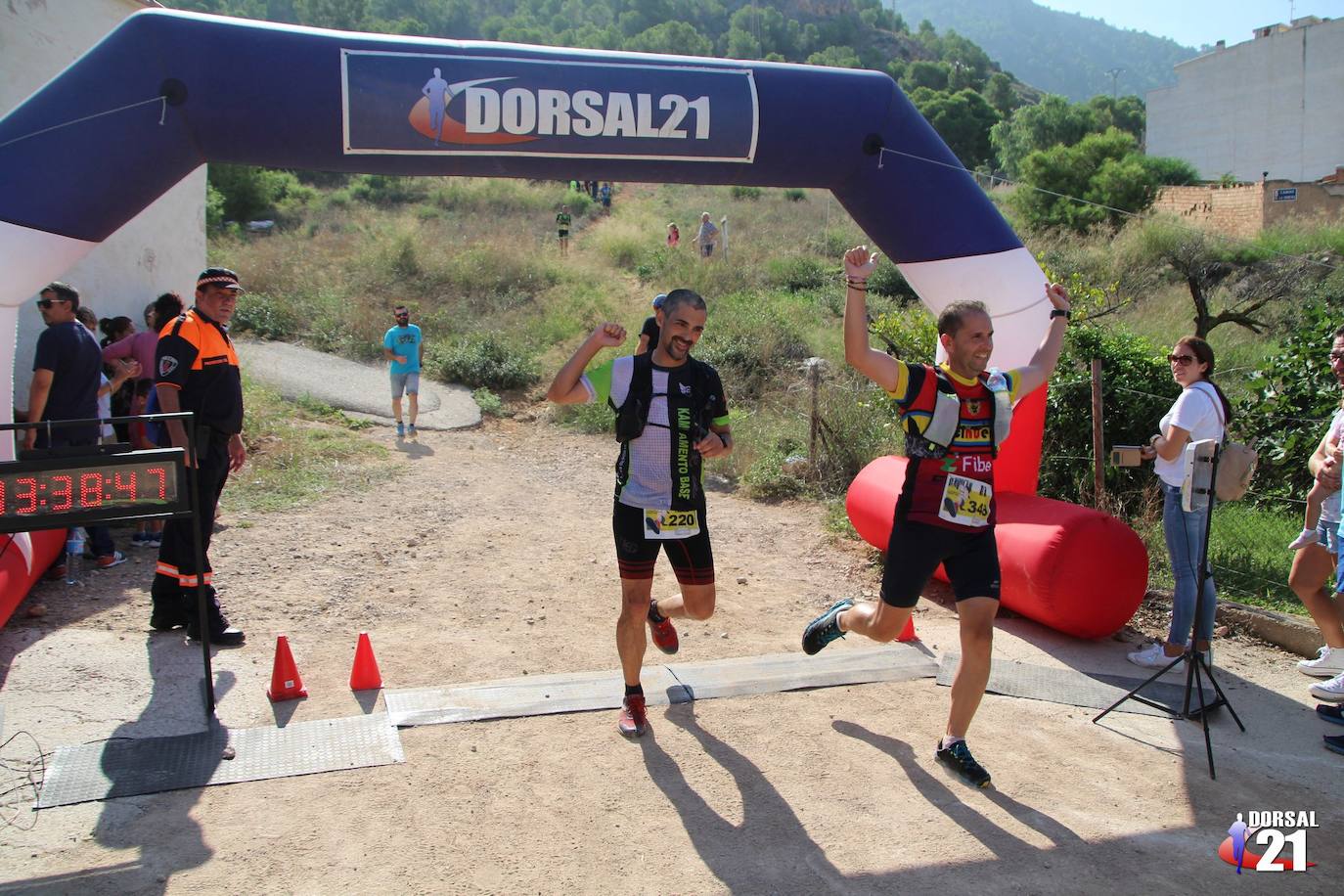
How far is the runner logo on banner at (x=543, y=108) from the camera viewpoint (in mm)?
5676

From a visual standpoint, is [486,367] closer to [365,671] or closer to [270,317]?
[270,317]

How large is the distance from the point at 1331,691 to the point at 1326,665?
0.49 m

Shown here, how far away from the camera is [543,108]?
19.1 ft

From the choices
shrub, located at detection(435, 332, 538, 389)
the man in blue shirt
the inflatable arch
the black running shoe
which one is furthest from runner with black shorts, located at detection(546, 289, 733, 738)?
shrub, located at detection(435, 332, 538, 389)

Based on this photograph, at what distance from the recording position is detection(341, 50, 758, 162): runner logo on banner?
223 inches

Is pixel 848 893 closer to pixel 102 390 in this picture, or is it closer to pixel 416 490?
pixel 102 390

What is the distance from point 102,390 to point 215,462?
8.51ft

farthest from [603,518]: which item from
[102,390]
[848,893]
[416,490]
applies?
[848,893]

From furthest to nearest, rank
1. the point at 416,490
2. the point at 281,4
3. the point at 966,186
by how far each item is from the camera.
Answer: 1. the point at 281,4
2. the point at 416,490
3. the point at 966,186

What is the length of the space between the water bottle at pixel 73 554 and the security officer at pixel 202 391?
1.35 m

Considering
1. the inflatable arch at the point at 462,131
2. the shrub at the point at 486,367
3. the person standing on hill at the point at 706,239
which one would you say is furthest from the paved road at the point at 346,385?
the person standing on hill at the point at 706,239

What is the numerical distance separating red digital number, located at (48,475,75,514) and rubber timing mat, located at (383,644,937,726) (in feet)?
5.64

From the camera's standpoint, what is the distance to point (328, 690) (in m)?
5.28

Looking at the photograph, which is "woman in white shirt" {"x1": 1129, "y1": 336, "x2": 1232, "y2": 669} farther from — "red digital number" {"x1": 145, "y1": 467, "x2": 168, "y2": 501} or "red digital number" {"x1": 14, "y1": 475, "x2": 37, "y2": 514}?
"red digital number" {"x1": 14, "y1": 475, "x2": 37, "y2": 514}
